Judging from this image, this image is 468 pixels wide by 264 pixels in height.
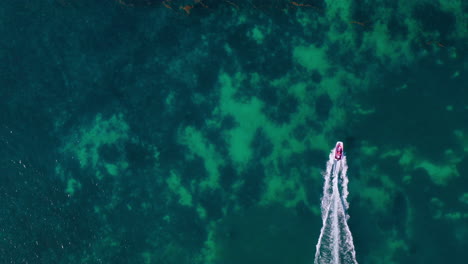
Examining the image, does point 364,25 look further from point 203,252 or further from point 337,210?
point 203,252

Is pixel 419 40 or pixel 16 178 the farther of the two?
pixel 16 178

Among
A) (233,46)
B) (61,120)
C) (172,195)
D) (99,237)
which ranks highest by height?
(233,46)

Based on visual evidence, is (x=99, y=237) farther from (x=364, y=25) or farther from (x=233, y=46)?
(x=364, y=25)

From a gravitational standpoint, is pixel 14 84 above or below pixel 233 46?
below

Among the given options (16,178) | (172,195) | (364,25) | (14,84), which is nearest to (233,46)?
(364,25)

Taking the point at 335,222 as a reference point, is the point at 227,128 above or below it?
above
